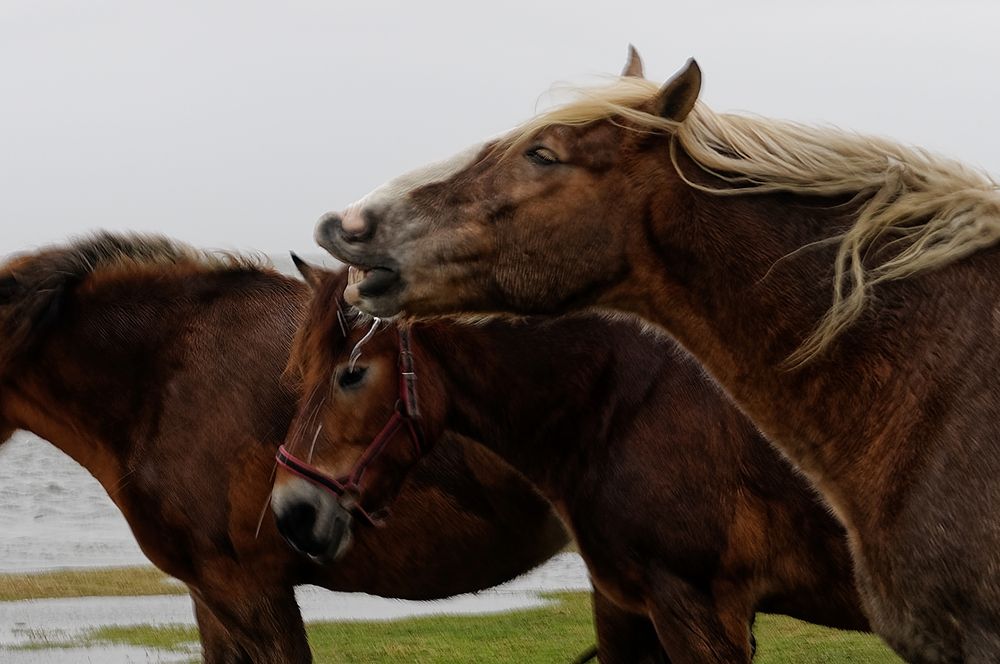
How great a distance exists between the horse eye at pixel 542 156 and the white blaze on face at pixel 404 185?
0.19 m

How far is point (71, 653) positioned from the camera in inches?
441

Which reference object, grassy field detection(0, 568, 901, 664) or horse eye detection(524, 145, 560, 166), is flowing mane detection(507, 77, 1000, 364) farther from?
grassy field detection(0, 568, 901, 664)

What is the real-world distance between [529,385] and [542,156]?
2192mm

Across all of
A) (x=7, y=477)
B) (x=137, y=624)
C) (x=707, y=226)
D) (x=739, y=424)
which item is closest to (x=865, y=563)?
(x=707, y=226)

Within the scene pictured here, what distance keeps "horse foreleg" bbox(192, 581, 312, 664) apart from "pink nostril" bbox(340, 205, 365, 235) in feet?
11.3

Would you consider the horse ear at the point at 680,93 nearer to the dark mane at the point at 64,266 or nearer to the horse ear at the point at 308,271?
the horse ear at the point at 308,271

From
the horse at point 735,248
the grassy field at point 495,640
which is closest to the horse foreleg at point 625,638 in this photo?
the horse at point 735,248

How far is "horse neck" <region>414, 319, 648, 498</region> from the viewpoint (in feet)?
18.7

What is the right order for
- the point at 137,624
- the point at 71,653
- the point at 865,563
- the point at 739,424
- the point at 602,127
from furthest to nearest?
1. the point at 137,624
2. the point at 71,653
3. the point at 739,424
4. the point at 602,127
5. the point at 865,563

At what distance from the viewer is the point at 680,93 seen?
3607 millimetres

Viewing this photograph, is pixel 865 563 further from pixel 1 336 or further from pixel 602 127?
pixel 1 336

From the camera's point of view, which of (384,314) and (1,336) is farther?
(1,336)

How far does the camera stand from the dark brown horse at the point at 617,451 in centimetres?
534

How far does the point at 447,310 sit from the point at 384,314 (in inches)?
7.5
